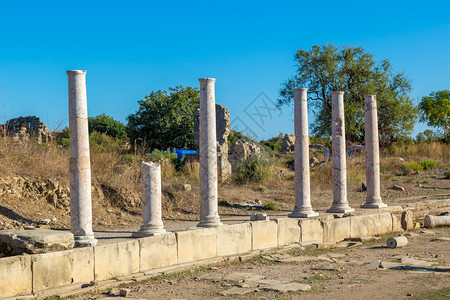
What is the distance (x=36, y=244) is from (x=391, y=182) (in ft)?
57.4

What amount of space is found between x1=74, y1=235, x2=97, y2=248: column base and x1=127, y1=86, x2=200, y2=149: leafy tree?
23.4 m

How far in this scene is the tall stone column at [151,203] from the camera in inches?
426

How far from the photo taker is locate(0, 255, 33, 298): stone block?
7.93 m

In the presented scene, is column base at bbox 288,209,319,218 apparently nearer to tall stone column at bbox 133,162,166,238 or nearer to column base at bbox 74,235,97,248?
tall stone column at bbox 133,162,166,238

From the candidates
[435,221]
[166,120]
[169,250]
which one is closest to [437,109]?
[166,120]

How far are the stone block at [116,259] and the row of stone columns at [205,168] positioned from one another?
559 millimetres

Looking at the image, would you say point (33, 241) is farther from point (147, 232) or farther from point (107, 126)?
point (107, 126)

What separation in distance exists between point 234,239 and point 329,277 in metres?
2.30

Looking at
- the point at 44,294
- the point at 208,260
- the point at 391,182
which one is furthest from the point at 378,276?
the point at 391,182

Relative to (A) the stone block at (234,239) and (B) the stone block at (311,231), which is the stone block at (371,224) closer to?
(B) the stone block at (311,231)

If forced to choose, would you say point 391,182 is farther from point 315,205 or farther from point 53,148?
point 53,148

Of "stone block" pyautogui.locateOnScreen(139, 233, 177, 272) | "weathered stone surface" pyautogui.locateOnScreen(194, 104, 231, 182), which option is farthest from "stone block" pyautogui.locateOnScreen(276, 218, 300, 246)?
"weathered stone surface" pyautogui.locateOnScreen(194, 104, 231, 182)

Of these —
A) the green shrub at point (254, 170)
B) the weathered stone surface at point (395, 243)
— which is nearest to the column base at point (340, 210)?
the weathered stone surface at point (395, 243)

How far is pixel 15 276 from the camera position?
807 centimetres
